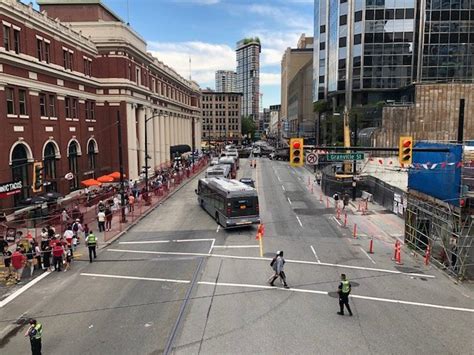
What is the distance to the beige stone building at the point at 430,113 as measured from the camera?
2251 inches

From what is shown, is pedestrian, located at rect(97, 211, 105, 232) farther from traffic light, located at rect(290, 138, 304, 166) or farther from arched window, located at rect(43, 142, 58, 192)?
traffic light, located at rect(290, 138, 304, 166)

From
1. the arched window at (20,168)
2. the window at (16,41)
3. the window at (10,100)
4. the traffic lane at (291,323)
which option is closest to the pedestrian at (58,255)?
the traffic lane at (291,323)

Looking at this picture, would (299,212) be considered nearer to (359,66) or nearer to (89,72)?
(89,72)

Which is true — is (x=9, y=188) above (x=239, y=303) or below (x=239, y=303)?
above

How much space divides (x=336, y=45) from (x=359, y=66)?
7357 mm

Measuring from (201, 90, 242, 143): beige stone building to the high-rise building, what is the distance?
10150 cm

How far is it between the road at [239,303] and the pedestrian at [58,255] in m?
0.69

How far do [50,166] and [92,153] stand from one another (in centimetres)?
992

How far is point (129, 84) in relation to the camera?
1938 inches

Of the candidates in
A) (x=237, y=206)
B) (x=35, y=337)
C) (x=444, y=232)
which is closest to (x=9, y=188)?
(x=237, y=206)

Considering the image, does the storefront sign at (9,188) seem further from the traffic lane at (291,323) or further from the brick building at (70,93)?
the traffic lane at (291,323)

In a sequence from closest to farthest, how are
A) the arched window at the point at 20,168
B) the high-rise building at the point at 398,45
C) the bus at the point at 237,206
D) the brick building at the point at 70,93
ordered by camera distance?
the bus at the point at 237,206 → the brick building at the point at 70,93 → the arched window at the point at 20,168 → the high-rise building at the point at 398,45

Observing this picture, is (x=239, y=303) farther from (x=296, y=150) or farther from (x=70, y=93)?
(x=70, y=93)

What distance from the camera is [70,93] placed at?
39875 mm
